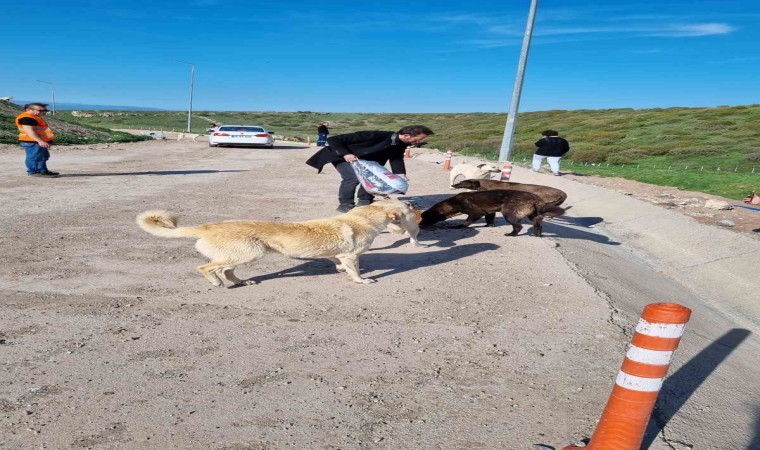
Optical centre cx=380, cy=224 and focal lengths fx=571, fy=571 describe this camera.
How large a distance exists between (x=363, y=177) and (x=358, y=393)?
5.40 metres

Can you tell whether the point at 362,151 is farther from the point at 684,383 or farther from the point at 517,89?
the point at 517,89

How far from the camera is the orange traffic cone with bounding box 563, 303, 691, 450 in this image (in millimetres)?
3014

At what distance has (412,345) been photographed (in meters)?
4.66

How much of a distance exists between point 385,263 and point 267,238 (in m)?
2.03

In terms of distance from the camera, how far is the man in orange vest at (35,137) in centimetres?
1323

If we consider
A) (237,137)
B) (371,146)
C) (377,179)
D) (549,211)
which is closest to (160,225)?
(377,179)

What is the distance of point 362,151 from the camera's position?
8.96m

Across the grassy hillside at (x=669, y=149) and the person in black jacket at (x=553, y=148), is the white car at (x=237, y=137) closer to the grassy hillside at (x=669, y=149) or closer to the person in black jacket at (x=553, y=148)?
the grassy hillside at (x=669, y=149)

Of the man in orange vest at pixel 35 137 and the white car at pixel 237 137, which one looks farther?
the white car at pixel 237 137

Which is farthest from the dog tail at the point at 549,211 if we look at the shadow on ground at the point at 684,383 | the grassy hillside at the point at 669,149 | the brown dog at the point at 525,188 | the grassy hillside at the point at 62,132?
the grassy hillside at the point at 62,132

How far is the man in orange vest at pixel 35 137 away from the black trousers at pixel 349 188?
8226 millimetres

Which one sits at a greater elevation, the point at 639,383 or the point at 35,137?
the point at 35,137

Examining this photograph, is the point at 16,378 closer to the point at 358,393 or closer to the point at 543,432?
the point at 358,393

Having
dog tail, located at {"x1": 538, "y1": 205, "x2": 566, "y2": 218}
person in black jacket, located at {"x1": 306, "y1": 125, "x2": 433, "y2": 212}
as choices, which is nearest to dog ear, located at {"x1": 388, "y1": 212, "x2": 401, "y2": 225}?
person in black jacket, located at {"x1": 306, "y1": 125, "x2": 433, "y2": 212}
